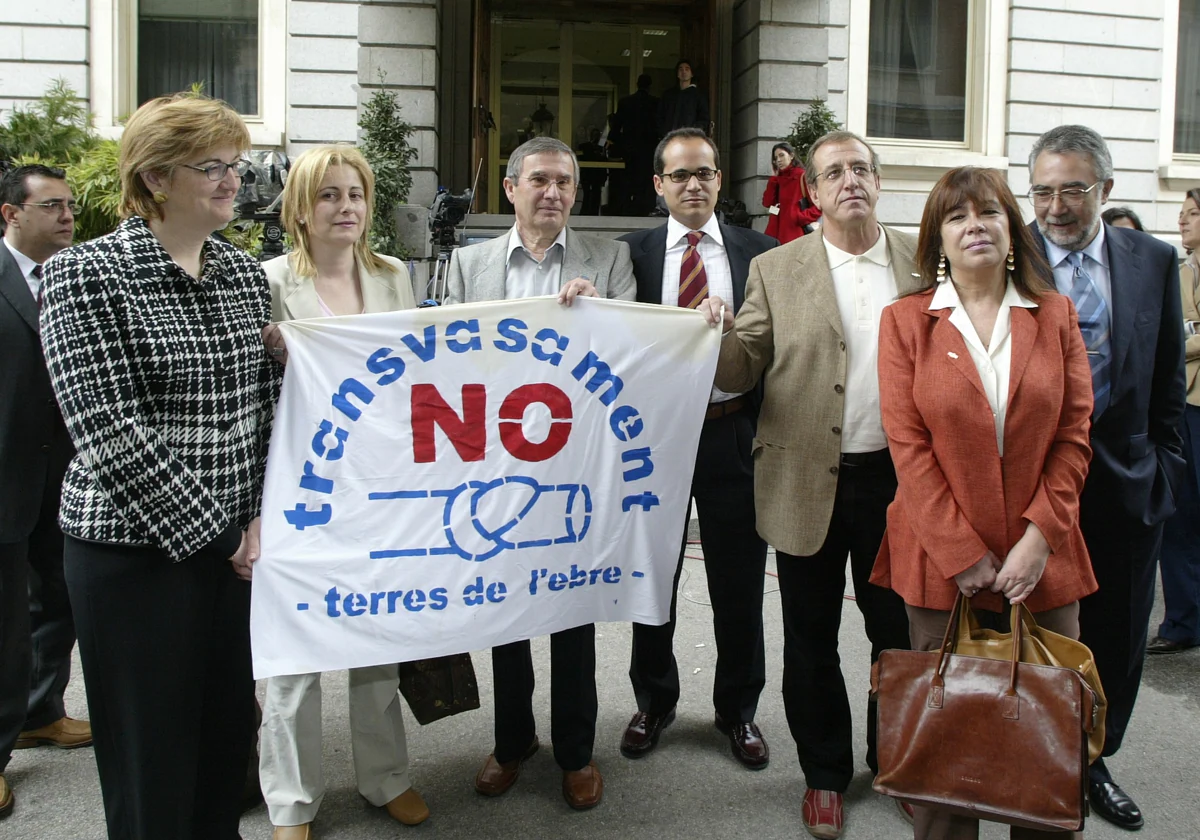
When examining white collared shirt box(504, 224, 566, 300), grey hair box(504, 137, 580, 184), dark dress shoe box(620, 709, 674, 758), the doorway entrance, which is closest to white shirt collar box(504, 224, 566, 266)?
white collared shirt box(504, 224, 566, 300)

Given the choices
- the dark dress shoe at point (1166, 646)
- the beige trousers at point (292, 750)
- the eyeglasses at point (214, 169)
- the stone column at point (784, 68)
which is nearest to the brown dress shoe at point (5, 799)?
the beige trousers at point (292, 750)

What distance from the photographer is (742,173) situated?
13875 mm

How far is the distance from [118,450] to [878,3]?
46.4 feet

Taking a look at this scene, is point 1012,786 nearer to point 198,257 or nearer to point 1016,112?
point 198,257

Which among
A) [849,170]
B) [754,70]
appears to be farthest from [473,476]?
[754,70]

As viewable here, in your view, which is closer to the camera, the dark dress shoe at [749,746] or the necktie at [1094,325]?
the necktie at [1094,325]

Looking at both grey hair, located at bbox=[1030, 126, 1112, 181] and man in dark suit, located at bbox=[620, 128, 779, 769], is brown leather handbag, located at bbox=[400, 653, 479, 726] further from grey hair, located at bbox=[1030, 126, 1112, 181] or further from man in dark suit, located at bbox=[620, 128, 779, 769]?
grey hair, located at bbox=[1030, 126, 1112, 181]

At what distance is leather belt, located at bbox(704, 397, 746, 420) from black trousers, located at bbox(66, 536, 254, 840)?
6.02 ft

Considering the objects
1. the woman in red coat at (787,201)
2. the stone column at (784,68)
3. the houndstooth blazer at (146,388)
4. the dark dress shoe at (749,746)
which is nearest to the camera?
the houndstooth blazer at (146,388)

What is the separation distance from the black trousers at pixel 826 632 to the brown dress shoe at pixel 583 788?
703 mm

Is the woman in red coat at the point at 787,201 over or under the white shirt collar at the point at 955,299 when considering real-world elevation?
over

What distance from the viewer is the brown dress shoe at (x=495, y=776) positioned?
3402mm

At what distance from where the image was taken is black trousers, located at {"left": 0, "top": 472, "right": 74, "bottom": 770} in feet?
11.4

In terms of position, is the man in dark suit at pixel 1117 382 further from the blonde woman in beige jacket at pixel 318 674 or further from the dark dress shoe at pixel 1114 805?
the blonde woman in beige jacket at pixel 318 674
